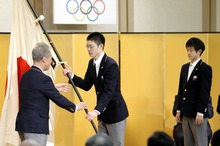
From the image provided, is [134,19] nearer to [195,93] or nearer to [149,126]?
[149,126]

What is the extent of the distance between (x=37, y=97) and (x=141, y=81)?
90.3 inches

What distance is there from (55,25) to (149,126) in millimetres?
1810

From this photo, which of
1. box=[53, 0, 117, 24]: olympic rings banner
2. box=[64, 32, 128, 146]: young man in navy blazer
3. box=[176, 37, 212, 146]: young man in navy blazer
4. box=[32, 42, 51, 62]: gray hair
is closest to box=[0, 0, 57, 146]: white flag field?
box=[64, 32, 128, 146]: young man in navy blazer

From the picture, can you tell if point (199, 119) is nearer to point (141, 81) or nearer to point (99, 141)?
point (141, 81)

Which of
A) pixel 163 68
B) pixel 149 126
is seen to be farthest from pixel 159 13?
pixel 149 126

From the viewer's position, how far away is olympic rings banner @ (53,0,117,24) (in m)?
6.09

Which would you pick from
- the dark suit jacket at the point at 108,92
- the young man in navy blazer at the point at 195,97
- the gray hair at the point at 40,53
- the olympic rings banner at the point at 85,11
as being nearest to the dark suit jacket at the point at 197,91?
the young man in navy blazer at the point at 195,97

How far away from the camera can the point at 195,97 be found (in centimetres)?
468

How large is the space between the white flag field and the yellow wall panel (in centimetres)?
138

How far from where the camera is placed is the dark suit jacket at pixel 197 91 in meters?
4.57

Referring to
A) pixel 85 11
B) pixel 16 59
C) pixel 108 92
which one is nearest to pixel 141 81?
pixel 85 11

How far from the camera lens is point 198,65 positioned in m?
4.65

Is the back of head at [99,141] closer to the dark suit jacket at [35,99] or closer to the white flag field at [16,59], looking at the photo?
the dark suit jacket at [35,99]

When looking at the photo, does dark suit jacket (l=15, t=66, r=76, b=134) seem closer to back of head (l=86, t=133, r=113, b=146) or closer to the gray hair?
the gray hair
